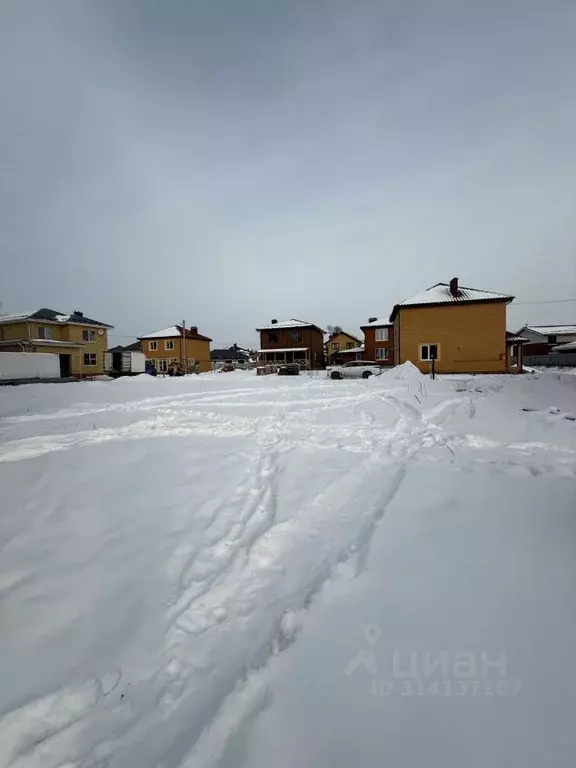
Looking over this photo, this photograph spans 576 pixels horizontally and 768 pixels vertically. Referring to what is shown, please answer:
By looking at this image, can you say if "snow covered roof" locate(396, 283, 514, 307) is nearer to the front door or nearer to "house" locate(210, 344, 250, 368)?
the front door

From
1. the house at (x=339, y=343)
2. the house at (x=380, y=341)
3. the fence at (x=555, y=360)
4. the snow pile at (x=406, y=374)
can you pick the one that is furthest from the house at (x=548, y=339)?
the snow pile at (x=406, y=374)

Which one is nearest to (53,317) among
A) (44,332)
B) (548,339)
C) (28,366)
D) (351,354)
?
(44,332)

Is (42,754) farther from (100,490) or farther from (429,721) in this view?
(100,490)

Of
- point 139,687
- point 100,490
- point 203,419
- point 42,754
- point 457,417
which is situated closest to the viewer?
point 42,754

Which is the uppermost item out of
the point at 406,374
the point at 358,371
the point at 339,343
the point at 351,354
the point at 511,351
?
the point at 339,343

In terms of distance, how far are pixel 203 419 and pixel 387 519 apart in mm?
5861

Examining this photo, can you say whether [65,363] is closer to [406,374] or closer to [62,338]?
[62,338]

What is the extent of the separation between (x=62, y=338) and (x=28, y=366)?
974 centimetres

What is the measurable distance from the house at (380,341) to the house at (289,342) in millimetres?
8009

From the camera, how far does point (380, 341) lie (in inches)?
1590

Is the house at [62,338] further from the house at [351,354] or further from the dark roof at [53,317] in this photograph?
the house at [351,354]

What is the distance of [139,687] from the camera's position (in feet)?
6.61

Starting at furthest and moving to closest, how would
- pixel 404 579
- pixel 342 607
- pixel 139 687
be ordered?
pixel 404 579 < pixel 342 607 < pixel 139 687

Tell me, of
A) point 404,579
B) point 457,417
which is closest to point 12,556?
point 404,579
